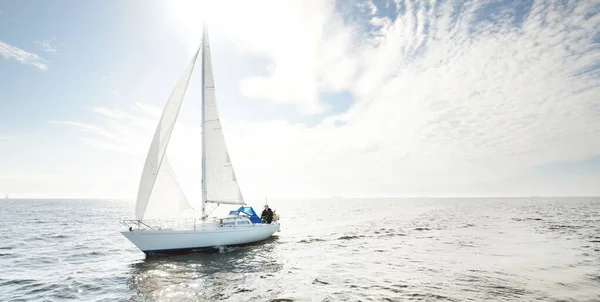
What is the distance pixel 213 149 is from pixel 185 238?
22.4 feet

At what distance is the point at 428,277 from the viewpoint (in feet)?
44.8

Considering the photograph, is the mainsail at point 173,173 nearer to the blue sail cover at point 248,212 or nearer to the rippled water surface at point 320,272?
the blue sail cover at point 248,212

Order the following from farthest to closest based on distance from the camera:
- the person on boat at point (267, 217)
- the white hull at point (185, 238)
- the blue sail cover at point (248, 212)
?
the person on boat at point (267, 217), the blue sail cover at point (248, 212), the white hull at point (185, 238)

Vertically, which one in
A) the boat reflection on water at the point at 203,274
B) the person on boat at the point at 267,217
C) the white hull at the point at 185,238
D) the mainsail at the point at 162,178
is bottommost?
the boat reflection on water at the point at 203,274

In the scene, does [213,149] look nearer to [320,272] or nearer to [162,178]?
[162,178]

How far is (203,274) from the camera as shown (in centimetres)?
1504

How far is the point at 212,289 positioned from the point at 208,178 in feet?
35.1

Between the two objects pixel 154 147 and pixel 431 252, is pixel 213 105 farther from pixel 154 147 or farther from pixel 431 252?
pixel 431 252

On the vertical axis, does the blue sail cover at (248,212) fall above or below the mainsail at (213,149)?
below

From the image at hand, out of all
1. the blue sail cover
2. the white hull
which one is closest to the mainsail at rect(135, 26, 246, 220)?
the blue sail cover

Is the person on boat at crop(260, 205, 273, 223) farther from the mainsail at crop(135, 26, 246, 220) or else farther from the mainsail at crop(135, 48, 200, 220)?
the mainsail at crop(135, 48, 200, 220)

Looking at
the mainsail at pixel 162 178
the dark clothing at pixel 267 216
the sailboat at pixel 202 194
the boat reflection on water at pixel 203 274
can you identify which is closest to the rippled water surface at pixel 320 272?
the boat reflection on water at pixel 203 274

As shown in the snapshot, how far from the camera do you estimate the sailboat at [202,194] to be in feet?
58.8

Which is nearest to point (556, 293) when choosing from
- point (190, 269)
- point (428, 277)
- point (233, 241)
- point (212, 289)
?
point (428, 277)
